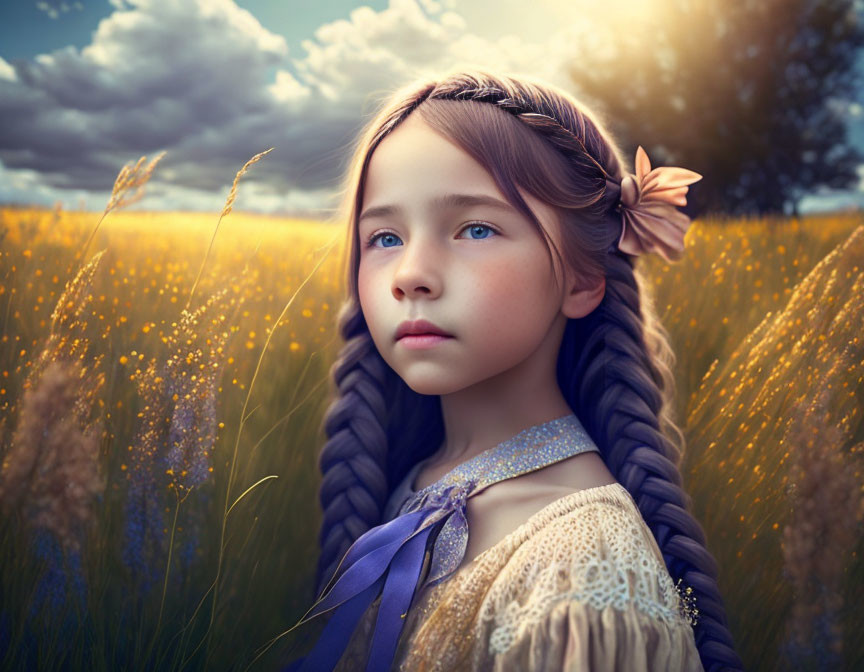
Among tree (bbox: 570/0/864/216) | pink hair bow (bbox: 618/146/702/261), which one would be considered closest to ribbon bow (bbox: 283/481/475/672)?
pink hair bow (bbox: 618/146/702/261)

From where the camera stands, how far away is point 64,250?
1.56m

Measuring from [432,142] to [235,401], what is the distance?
0.73 meters

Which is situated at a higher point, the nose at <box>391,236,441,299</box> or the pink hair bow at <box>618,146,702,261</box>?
the pink hair bow at <box>618,146,702,261</box>

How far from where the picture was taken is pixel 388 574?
4.95 ft

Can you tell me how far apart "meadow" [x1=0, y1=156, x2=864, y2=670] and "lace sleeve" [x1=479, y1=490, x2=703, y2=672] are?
0.44 meters

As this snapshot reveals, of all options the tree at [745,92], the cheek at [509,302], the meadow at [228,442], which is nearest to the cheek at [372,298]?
the meadow at [228,442]

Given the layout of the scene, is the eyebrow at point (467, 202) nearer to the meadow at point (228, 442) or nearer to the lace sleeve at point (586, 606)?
the meadow at point (228, 442)

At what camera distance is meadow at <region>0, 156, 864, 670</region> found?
4.56 ft

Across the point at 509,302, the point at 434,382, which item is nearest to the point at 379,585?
the point at 434,382

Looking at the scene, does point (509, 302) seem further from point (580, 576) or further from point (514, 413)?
point (580, 576)

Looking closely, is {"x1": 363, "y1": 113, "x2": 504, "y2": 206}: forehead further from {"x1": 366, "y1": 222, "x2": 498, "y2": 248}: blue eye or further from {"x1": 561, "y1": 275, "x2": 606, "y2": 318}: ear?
{"x1": 561, "y1": 275, "x2": 606, "y2": 318}: ear

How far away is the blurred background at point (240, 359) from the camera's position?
4.64 ft

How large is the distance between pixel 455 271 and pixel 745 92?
1.57 meters

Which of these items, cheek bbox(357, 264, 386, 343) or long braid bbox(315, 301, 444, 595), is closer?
cheek bbox(357, 264, 386, 343)
